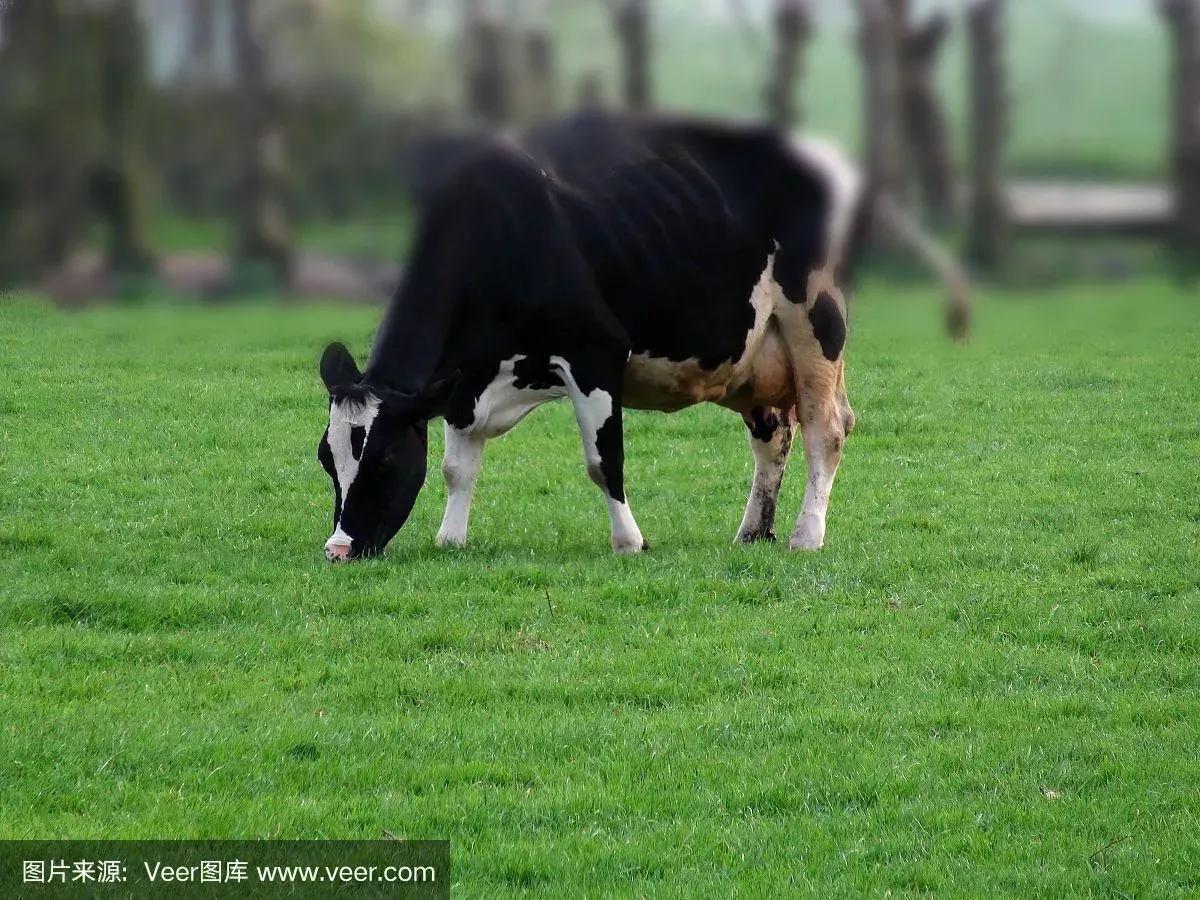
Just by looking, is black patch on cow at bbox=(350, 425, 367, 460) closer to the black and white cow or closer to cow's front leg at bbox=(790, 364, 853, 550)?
the black and white cow

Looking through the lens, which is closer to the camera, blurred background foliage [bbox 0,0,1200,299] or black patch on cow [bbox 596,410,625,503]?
blurred background foliage [bbox 0,0,1200,299]

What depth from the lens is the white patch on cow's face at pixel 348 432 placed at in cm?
1066

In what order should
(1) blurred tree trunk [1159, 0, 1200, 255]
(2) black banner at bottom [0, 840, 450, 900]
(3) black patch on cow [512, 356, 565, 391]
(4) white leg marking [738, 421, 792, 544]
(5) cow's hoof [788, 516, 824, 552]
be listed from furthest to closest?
(4) white leg marking [738, 421, 792, 544], (5) cow's hoof [788, 516, 824, 552], (3) black patch on cow [512, 356, 565, 391], (2) black banner at bottom [0, 840, 450, 900], (1) blurred tree trunk [1159, 0, 1200, 255]

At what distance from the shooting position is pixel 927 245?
1368 millimetres

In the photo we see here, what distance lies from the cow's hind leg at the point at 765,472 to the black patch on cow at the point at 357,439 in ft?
10.5

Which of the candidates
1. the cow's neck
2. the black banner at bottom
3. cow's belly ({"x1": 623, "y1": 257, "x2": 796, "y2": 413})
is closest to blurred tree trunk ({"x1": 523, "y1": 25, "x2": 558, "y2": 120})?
the black banner at bottom

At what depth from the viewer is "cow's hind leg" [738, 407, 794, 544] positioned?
40.4ft

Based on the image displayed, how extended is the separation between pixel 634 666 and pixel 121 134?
7934mm

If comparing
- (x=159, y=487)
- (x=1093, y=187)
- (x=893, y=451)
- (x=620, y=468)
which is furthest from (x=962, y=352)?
(x=893, y=451)

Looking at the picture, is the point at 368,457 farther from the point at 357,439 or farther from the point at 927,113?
the point at 927,113

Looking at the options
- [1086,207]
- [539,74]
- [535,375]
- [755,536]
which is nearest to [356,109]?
[539,74]

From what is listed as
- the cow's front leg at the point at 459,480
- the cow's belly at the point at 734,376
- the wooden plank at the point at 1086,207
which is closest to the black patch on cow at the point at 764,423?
the cow's belly at the point at 734,376

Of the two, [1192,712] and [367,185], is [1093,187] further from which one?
[1192,712]

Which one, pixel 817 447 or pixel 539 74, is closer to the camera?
pixel 539 74
